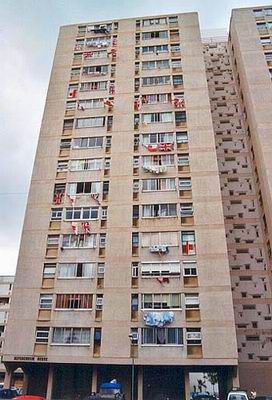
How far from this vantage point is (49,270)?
109ft

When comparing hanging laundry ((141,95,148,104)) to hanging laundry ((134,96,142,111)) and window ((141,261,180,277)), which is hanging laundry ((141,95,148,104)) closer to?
hanging laundry ((134,96,142,111))

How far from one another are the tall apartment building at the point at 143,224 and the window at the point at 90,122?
195 mm

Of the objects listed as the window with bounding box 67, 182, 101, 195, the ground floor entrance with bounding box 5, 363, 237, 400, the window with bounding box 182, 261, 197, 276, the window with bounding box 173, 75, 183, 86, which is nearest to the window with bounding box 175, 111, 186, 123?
the window with bounding box 173, 75, 183, 86

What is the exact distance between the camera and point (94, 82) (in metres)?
44.8

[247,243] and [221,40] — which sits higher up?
[221,40]

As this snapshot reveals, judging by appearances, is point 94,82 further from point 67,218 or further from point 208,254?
point 208,254

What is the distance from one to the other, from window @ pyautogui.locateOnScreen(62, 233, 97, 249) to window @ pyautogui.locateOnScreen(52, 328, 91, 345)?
694 cm

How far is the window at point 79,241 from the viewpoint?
111 feet

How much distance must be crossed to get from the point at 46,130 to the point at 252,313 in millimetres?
28010

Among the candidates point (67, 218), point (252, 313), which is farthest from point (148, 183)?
point (252, 313)

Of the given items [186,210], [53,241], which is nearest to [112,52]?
[186,210]

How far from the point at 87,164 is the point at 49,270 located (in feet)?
36.4

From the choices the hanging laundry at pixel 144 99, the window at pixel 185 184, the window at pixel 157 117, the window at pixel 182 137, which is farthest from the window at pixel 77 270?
the hanging laundry at pixel 144 99

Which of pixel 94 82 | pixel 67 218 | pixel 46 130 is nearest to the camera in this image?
pixel 67 218
